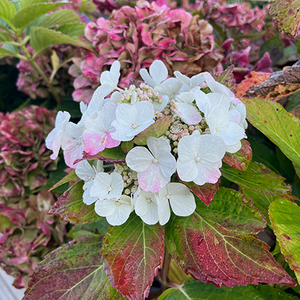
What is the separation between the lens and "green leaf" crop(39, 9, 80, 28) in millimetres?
656

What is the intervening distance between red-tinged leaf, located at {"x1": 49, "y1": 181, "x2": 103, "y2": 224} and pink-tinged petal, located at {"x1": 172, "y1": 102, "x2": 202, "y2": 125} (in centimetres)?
19

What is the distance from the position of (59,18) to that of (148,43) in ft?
0.88

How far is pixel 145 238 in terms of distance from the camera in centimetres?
37

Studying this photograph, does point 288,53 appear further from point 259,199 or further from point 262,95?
point 259,199

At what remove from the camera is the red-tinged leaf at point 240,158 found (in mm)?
331

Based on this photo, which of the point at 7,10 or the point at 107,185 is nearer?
the point at 107,185

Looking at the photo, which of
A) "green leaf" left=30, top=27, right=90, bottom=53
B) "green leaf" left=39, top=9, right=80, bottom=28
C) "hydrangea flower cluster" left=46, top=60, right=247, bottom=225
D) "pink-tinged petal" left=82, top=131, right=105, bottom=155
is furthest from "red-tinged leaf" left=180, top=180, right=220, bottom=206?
"green leaf" left=39, top=9, right=80, bottom=28

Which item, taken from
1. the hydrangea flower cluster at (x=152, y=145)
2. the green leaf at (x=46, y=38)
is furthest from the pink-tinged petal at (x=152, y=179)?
the green leaf at (x=46, y=38)

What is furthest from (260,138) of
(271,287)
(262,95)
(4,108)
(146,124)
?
(4,108)

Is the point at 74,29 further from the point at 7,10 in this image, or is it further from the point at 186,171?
the point at 186,171

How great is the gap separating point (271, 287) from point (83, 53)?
66cm

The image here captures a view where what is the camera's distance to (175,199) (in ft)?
1.11

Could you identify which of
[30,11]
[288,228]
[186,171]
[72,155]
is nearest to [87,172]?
[72,155]

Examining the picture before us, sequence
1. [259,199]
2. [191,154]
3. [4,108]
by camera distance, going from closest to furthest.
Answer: [191,154]
[259,199]
[4,108]
